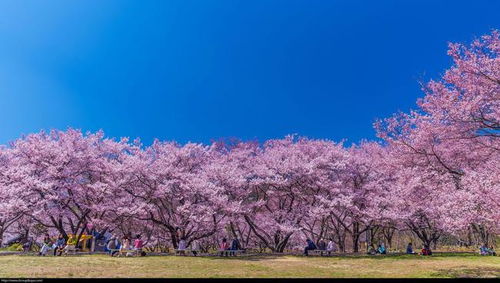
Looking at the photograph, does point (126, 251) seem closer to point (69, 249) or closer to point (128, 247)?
point (128, 247)

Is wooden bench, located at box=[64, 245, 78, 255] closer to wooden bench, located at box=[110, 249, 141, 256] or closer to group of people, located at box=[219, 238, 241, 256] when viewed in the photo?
wooden bench, located at box=[110, 249, 141, 256]

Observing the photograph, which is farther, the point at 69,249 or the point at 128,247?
the point at 69,249

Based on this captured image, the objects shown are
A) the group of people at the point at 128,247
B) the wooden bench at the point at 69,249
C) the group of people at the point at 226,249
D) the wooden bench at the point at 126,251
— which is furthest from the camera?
the group of people at the point at 226,249

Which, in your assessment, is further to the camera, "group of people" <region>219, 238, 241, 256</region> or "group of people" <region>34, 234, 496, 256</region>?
"group of people" <region>219, 238, 241, 256</region>

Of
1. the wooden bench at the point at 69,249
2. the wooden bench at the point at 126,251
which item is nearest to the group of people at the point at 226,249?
the wooden bench at the point at 126,251

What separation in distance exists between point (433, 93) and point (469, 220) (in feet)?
27.0

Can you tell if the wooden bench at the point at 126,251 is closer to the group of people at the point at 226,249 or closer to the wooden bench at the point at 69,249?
the wooden bench at the point at 69,249

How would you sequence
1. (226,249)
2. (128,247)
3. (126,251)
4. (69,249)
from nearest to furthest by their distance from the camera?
1. (126,251)
2. (128,247)
3. (69,249)
4. (226,249)

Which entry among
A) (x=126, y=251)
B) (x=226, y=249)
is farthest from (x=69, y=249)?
(x=226, y=249)

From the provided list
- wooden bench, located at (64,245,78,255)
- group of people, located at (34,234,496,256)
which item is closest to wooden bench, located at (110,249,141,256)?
group of people, located at (34,234,496,256)
